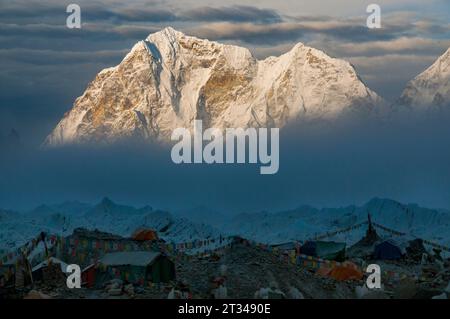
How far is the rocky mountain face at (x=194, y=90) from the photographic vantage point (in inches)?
6742

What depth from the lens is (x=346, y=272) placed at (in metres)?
44.5

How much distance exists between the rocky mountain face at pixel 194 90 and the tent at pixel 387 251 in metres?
109

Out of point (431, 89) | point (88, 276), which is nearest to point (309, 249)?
point (88, 276)

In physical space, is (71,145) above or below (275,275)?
below

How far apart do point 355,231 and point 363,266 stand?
84.7 ft

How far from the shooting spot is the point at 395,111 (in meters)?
156

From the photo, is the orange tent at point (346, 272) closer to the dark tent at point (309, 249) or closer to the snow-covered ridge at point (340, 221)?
the dark tent at point (309, 249)

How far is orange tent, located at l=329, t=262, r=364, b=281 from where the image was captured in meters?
43.7

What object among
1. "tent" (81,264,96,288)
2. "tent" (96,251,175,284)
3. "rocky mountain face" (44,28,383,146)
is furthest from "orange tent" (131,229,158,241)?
"rocky mountain face" (44,28,383,146)

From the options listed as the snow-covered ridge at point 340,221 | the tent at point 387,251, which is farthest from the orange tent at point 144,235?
the snow-covered ridge at point 340,221

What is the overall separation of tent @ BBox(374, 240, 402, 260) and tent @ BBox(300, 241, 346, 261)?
2.67 meters
